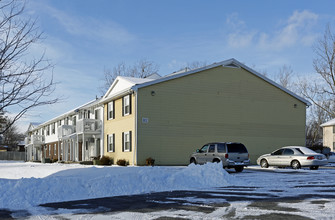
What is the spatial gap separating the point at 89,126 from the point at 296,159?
1911cm

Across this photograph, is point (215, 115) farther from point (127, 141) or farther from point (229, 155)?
point (229, 155)

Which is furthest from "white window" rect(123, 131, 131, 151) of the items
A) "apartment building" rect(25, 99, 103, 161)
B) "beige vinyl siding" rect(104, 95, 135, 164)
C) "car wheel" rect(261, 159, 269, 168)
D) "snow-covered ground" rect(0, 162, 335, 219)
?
"snow-covered ground" rect(0, 162, 335, 219)

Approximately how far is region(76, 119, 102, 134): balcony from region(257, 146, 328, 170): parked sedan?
1566cm

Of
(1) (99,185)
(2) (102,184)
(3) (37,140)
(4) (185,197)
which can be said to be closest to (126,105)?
(2) (102,184)

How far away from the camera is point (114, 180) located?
14.5 m

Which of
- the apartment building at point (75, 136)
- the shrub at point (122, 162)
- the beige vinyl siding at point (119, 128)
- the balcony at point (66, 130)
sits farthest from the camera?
the balcony at point (66, 130)

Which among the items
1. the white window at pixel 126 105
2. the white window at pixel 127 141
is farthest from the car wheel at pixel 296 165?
the white window at pixel 126 105

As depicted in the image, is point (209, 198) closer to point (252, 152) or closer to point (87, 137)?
point (252, 152)

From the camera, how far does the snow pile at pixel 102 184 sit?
1184 centimetres

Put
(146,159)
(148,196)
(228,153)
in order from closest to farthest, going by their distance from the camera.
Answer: (148,196), (228,153), (146,159)

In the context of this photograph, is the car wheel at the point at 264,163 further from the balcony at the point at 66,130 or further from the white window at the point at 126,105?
the balcony at the point at 66,130

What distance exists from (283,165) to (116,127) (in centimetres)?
1332

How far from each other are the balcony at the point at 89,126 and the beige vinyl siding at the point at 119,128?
5.21 feet

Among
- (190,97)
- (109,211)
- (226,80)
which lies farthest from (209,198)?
(226,80)
